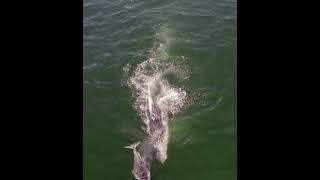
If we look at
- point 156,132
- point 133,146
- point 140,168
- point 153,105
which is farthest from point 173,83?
point 140,168

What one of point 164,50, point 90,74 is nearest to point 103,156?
point 90,74

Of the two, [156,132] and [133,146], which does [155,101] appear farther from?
[133,146]

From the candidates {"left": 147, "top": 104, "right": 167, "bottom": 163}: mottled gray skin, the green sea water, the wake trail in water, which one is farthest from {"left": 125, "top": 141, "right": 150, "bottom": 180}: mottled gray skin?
{"left": 147, "top": 104, "right": 167, "bottom": 163}: mottled gray skin

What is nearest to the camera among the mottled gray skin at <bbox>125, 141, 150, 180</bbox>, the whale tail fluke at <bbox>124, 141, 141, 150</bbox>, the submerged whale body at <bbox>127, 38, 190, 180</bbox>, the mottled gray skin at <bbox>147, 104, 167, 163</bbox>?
the mottled gray skin at <bbox>125, 141, 150, 180</bbox>

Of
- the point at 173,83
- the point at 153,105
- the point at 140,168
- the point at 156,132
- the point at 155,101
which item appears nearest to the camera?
the point at 140,168

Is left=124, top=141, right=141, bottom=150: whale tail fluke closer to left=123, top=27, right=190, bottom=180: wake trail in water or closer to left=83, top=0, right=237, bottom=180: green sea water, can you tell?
left=123, top=27, right=190, bottom=180: wake trail in water

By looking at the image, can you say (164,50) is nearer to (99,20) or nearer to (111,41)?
(111,41)
